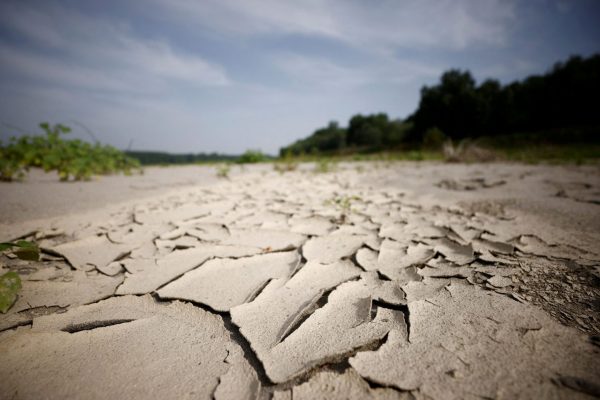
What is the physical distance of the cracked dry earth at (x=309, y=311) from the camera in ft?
1.87

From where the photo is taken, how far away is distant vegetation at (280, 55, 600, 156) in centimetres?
1070

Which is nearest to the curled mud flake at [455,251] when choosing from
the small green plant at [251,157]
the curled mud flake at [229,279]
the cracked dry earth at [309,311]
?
the cracked dry earth at [309,311]

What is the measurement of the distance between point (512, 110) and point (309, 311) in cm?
2196

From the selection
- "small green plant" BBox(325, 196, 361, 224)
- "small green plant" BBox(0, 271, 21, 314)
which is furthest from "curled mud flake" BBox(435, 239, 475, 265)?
"small green plant" BBox(0, 271, 21, 314)

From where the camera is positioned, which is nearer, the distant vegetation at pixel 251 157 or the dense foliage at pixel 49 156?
the dense foliage at pixel 49 156

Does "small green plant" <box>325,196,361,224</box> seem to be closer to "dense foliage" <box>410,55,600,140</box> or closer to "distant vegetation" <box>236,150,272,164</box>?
"distant vegetation" <box>236,150,272,164</box>

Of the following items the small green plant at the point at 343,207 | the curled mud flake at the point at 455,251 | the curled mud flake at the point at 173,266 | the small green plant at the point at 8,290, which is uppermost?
the small green plant at the point at 8,290

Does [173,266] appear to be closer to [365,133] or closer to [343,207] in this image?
[343,207]

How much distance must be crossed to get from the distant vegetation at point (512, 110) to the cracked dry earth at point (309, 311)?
32.7ft

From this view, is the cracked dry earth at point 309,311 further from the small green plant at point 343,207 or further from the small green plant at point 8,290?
the small green plant at point 343,207

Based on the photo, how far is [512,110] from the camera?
54.3 feet

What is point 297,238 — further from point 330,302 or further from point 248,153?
point 248,153

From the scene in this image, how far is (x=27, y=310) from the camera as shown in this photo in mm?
812

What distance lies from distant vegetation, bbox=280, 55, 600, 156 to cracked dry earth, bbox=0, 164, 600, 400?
9.98m
